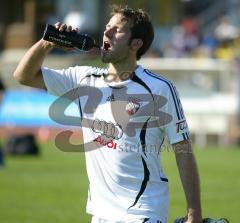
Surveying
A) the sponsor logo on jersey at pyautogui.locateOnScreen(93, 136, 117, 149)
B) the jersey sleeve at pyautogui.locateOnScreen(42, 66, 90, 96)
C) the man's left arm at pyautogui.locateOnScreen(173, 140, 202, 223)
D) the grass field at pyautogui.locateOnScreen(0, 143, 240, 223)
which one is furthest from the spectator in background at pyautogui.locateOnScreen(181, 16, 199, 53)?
the man's left arm at pyautogui.locateOnScreen(173, 140, 202, 223)

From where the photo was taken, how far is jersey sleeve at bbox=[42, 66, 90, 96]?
278 inches

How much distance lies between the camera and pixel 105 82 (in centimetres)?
691

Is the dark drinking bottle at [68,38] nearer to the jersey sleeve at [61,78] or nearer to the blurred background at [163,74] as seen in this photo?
the jersey sleeve at [61,78]

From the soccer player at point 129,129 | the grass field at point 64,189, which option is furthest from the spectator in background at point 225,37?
the soccer player at point 129,129

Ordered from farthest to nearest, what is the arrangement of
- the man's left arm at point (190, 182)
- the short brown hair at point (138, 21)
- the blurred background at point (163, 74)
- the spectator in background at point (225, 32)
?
the spectator in background at point (225, 32), the blurred background at point (163, 74), the short brown hair at point (138, 21), the man's left arm at point (190, 182)

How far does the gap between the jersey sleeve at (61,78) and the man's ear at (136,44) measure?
0.40 meters

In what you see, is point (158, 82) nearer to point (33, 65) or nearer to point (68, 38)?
point (68, 38)

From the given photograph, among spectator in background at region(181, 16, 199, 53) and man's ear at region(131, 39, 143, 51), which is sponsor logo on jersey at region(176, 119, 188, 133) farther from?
spectator in background at region(181, 16, 199, 53)

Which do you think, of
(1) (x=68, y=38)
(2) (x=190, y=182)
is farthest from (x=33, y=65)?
(2) (x=190, y=182)

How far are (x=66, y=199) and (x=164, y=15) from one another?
27125 mm

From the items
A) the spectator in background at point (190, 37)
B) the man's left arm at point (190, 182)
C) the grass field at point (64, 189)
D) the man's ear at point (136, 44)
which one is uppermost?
the man's ear at point (136, 44)

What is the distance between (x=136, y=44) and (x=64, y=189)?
943 cm

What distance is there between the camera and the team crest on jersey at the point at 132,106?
6.82 metres

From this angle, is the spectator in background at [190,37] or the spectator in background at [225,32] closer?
the spectator in background at [190,37]
